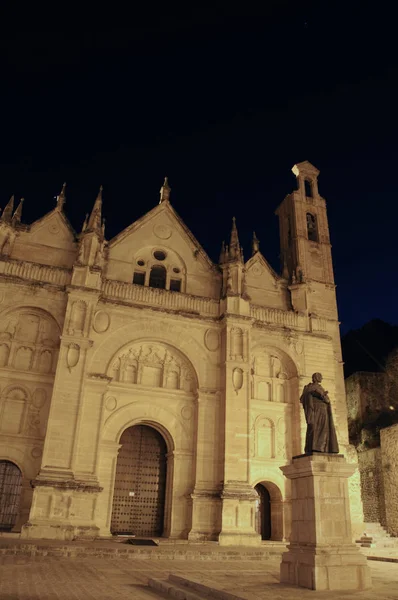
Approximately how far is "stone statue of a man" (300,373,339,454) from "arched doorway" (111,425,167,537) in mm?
12410

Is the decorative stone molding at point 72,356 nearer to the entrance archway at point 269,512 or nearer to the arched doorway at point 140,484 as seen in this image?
A: the arched doorway at point 140,484

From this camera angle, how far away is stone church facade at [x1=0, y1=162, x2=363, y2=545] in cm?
1912

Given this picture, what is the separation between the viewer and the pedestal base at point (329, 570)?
28.3ft

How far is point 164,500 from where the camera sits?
2094 centimetres

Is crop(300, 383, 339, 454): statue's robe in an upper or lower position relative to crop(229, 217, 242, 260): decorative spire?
lower

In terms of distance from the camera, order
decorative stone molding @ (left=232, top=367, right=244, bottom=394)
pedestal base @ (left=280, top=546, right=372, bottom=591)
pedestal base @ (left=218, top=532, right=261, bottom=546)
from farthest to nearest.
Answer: decorative stone molding @ (left=232, top=367, right=244, bottom=394) < pedestal base @ (left=218, top=532, right=261, bottom=546) < pedestal base @ (left=280, top=546, right=372, bottom=591)

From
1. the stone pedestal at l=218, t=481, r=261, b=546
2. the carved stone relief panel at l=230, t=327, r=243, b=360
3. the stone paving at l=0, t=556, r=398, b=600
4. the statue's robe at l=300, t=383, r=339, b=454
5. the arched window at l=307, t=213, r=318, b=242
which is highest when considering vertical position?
the arched window at l=307, t=213, r=318, b=242

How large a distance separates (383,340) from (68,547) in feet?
160

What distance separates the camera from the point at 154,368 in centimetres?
2241

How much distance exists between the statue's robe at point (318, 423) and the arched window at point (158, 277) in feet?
47.1

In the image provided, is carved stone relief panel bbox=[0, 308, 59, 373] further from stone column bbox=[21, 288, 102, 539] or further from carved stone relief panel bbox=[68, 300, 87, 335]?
stone column bbox=[21, 288, 102, 539]

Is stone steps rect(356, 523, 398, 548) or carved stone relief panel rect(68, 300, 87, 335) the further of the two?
stone steps rect(356, 523, 398, 548)

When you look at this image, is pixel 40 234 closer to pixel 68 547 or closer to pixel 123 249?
pixel 123 249

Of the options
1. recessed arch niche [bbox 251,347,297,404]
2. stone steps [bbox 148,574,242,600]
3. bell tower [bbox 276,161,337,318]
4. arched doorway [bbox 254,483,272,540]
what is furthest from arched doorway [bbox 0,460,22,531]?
bell tower [bbox 276,161,337,318]
